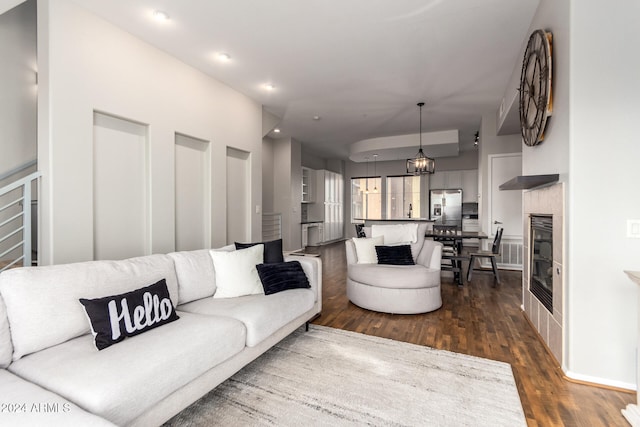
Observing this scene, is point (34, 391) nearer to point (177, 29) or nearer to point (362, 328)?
point (362, 328)

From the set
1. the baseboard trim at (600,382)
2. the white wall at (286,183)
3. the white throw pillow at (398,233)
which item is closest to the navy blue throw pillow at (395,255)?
the white throw pillow at (398,233)

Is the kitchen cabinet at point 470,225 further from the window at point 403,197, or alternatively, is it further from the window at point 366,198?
the window at point 366,198

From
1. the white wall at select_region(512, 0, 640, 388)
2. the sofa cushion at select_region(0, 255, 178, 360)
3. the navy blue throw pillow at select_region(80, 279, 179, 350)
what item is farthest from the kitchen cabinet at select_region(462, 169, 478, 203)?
the sofa cushion at select_region(0, 255, 178, 360)

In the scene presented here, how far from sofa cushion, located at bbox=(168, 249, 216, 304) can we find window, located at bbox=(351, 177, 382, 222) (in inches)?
301

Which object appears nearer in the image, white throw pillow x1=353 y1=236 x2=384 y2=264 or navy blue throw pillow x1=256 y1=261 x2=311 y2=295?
navy blue throw pillow x1=256 y1=261 x2=311 y2=295

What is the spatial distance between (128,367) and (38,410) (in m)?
0.32

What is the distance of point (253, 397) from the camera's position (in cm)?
186

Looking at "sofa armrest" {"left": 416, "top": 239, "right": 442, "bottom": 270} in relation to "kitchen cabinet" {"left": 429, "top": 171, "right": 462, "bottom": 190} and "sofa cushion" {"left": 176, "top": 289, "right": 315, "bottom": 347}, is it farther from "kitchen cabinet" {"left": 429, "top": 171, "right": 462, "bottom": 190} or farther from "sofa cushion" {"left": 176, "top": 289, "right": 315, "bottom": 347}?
"kitchen cabinet" {"left": 429, "top": 171, "right": 462, "bottom": 190}

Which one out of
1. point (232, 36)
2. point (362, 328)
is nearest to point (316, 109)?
point (232, 36)

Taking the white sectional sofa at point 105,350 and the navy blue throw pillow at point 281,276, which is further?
the navy blue throw pillow at point 281,276

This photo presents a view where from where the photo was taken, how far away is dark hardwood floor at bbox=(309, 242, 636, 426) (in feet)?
5.76

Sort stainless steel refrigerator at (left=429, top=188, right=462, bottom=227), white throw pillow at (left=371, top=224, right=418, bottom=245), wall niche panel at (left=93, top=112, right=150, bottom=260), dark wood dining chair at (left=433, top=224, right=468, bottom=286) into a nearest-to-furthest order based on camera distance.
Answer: wall niche panel at (left=93, top=112, right=150, bottom=260) < white throw pillow at (left=371, top=224, right=418, bottom=245) < dark wood dining chair at (left=433, top=224, right=468, bottom=286) < stainless steel refrigerator at (left=429, top=188, right=462, bottom=227)

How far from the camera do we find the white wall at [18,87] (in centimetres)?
314

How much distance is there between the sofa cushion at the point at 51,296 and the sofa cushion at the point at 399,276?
236 cm
